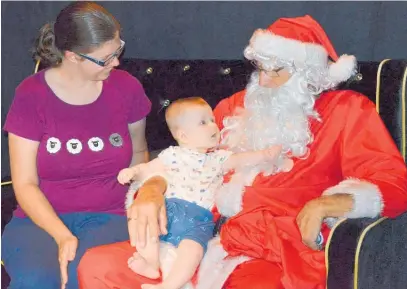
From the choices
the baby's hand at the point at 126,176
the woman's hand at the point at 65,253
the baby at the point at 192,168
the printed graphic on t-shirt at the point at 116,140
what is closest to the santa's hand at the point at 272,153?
the baby at the point at 192,168

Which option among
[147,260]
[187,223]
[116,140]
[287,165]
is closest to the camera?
[147,260]

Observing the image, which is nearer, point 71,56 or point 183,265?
point 183,265

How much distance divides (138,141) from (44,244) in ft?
1.68

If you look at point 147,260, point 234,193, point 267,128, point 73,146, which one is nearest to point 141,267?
point 147,260

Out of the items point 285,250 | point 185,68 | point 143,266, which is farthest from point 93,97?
point 285,250

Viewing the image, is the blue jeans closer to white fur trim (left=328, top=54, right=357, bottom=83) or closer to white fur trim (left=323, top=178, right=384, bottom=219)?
white fur trim (left=323, top=178, right=384, bottom=219)

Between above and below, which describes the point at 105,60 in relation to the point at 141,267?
above

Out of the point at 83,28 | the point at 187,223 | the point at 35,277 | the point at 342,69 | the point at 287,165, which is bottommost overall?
the point at 35,277

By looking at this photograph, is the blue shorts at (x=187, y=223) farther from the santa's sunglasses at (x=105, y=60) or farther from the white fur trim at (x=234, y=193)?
the santa's sunglasses at (x=105, y=60)

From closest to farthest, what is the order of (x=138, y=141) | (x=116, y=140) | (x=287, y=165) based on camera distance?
(x=287, y=165) < (x=116, y=140) < (x=138, y=141)

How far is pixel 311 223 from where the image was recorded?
1945 millimetres

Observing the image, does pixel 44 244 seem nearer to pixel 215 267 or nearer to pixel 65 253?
pixel 65 253

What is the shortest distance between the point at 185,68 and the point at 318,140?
683 mm

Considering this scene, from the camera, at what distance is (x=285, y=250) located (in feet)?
6.48
